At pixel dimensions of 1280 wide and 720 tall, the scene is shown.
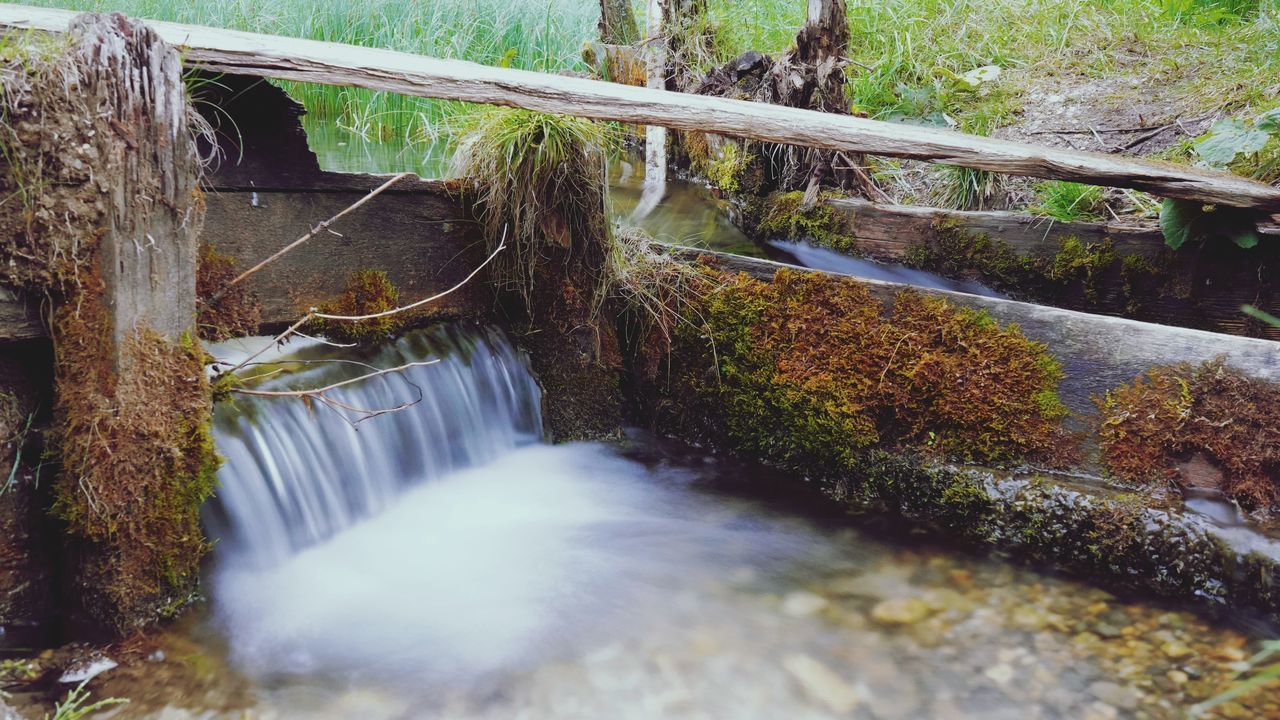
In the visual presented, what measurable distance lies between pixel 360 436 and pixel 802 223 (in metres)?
2.59

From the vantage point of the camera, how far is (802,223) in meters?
4.77

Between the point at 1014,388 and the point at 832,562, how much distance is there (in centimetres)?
91

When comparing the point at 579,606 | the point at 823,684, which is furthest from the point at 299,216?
the point at 823,684

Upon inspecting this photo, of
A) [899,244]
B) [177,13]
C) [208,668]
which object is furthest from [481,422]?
[177,13]

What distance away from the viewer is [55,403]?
2.36 metres

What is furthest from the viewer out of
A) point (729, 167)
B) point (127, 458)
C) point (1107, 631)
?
point (729, 167)

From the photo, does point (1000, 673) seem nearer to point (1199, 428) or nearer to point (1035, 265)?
point (1199, 428)

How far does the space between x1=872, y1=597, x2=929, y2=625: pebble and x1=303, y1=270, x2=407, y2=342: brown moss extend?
2.16 meters

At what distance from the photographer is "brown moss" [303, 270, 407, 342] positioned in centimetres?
341

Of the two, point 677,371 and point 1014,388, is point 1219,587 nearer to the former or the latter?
point 1014,388

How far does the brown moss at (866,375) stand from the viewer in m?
3.17

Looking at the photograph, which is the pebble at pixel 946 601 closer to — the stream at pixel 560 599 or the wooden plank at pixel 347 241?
the stream at pixel 560 599

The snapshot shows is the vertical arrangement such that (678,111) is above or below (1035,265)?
above

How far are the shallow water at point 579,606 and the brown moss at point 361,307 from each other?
97 mm
